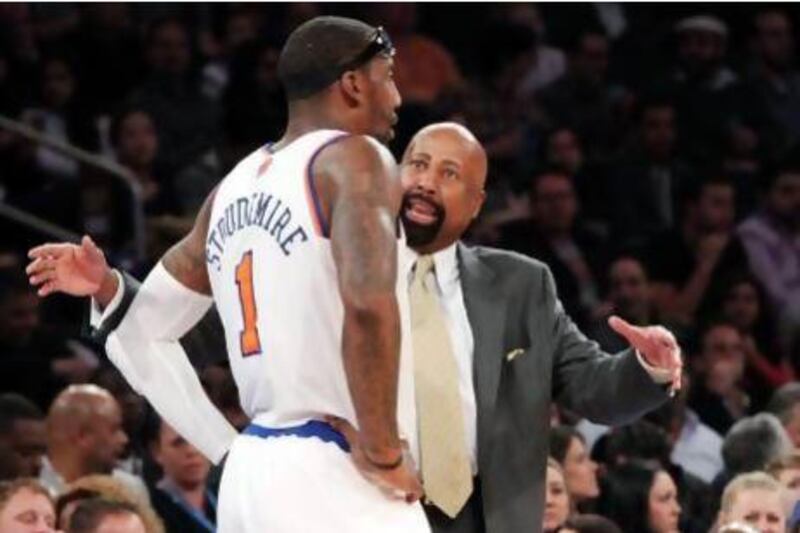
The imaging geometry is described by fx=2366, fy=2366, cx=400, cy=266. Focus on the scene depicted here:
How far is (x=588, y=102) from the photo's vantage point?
12875 mm

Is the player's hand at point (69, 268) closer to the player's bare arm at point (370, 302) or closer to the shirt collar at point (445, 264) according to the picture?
the player's bare arm at point (370, 302)

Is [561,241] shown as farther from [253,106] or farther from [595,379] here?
[595,379]

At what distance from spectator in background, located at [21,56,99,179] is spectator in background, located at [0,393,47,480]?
2.93m

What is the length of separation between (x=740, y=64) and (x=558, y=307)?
7.70 m

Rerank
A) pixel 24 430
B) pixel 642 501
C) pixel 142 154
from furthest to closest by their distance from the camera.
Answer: pixel 142 154
pixel 24 430
pixel 642 501

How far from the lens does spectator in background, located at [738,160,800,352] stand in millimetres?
11867

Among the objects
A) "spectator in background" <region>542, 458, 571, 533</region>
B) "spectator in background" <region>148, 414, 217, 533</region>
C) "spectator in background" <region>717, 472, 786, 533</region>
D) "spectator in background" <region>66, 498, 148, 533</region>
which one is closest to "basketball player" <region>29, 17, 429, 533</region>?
"spectator in background" <region>66, 498, 148, 533</region>

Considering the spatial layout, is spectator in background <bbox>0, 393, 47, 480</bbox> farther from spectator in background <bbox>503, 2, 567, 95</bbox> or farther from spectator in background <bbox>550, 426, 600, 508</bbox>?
spectator in background <bbox>503, 2, 567, 95</bbox>

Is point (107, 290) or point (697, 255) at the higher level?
point (107, 290)

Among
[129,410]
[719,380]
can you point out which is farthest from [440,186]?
[719,380]

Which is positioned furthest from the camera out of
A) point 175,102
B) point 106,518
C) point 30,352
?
point 175,102

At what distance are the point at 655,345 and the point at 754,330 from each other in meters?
6.24

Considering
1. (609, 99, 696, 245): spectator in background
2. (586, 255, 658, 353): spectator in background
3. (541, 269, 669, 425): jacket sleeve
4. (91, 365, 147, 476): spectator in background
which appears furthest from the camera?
(609, 99, 696, 245): spectator in background

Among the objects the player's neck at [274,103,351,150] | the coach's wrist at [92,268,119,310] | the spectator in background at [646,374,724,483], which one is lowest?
the spectator in background at [646,374,724,483]
